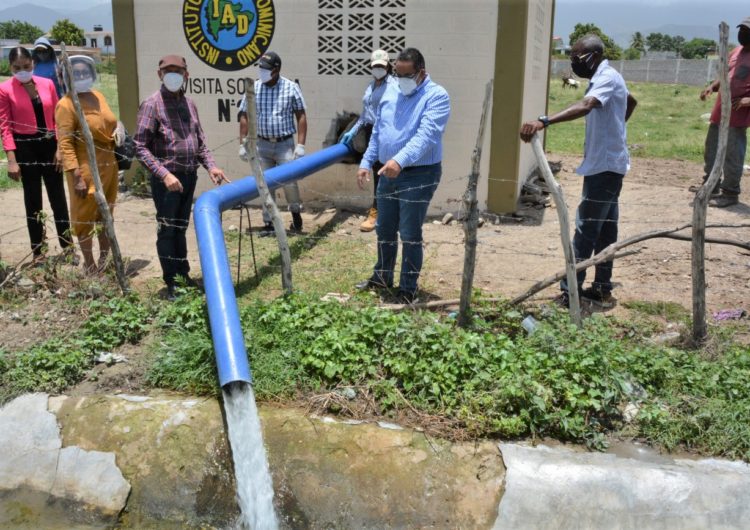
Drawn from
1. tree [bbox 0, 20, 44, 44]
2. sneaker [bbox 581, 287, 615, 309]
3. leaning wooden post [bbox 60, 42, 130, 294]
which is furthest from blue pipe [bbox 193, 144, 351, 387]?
tree [bbox 0, 20, 44, 44]

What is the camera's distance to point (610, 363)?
3738 millimetres

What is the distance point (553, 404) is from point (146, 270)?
3.91m

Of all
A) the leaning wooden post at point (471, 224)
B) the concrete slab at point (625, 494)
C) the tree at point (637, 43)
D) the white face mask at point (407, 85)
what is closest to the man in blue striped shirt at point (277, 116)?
the white face mask at point (407, 85)

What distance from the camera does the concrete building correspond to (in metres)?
7.40

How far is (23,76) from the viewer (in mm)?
5410

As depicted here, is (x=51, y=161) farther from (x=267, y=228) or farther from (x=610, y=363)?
(x=610, y=363)

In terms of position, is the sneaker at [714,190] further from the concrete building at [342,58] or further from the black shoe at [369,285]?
the black shoe at [369,285]

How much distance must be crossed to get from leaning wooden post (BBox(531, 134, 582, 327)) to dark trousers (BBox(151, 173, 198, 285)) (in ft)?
8.70

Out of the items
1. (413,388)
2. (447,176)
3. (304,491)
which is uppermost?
(447,176)

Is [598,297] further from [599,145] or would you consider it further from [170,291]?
[170,291]

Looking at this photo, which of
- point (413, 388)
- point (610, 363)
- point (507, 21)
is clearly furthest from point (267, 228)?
point (610, 363)

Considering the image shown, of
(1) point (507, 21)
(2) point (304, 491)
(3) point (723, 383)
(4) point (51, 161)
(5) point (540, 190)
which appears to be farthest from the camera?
(5) point (540, 190)

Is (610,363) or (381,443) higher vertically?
(610,363)

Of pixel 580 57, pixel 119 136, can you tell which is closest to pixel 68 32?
pixel 119 136
